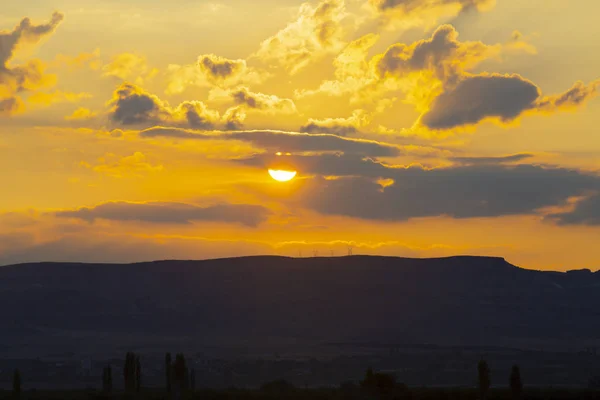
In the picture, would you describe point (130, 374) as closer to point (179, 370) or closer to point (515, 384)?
point (179, 370)

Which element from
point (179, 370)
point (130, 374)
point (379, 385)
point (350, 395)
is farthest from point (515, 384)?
point (130, 374)

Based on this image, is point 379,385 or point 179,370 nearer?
point 379,385

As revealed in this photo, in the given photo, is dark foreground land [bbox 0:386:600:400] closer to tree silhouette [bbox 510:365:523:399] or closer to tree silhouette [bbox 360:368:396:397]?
tree silhouette [bbox 360:368:396:397]

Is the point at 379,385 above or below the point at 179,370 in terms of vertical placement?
below

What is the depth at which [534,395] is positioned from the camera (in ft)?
322

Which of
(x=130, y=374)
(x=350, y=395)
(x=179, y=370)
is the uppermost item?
(x=179, y=370)

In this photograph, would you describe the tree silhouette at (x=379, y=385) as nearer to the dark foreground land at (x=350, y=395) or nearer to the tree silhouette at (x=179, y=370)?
the dark foreground land at (x=350, y=395)

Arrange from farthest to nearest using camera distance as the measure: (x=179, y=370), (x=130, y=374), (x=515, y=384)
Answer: (x=130, y=374) → (x=179, y=370) → (x=515, y=384)

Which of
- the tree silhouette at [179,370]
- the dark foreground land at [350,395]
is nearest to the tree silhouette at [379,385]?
the dark foreground land at [350,395]

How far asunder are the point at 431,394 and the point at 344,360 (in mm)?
100930

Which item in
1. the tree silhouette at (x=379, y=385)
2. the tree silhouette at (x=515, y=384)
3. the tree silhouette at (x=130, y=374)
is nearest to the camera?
the tree silhouette at (x=515, y=384)

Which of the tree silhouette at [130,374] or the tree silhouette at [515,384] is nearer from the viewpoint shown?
the tree silhouette at [515,384]

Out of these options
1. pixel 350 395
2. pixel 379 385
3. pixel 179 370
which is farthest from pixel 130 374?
pixel 379 385

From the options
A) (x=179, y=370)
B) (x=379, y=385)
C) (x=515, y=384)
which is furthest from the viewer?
(x=179, y=370)
